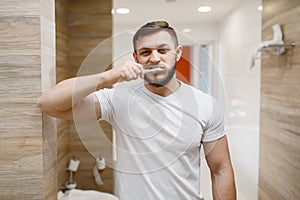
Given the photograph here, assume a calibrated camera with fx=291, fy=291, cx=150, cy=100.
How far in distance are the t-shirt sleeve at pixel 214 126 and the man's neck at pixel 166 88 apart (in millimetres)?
124

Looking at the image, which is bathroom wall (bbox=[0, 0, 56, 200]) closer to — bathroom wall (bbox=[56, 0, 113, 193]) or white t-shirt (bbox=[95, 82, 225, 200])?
white t-shirt (bbox=[95, 82, 225, 200])

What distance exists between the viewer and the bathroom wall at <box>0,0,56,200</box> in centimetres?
70

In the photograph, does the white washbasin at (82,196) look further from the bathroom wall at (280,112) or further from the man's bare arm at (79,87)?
the man's bare arm at (79,87)

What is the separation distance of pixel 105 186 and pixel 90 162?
18cm

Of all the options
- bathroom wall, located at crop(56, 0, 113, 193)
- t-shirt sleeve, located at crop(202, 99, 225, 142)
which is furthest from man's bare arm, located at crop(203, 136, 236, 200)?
bathroom wall, located at crop(56, 0, 113, 193)

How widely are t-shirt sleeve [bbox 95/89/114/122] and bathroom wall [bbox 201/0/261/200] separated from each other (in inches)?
32.5

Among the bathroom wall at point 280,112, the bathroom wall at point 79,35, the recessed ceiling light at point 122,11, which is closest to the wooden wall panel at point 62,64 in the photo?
the bathroom wall at point 79,35

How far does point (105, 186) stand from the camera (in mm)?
1777

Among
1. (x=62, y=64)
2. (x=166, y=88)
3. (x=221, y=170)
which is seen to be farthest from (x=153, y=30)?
(x=62, y=64)

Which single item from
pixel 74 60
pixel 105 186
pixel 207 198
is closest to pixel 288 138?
pixel 207 198

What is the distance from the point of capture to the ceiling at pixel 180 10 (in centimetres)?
123

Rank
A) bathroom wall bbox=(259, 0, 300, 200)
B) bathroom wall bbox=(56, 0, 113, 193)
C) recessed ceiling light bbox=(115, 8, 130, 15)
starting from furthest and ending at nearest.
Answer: bathroom wall bbox=(56, 0, 113, 193)
recessed ceiling light bbox=(115, 8, 130, 15)
bathroom wall bbox=(259, 0, 300, 200)

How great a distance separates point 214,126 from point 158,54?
10.3 inches

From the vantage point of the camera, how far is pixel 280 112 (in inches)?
53.3
